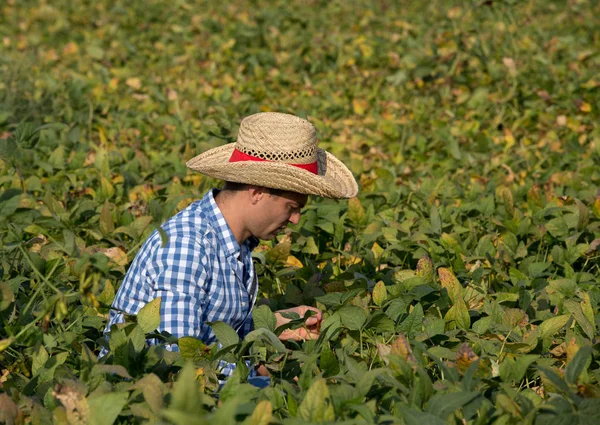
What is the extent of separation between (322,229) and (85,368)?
211cm

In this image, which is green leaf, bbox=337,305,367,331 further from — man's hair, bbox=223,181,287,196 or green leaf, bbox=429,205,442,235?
green leaf, bbox=429,205,442,235

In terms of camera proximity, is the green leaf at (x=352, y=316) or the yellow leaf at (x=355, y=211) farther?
the yellow leaf at (x=355, y=211)

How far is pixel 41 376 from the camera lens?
244cm

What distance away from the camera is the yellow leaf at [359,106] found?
6.55m

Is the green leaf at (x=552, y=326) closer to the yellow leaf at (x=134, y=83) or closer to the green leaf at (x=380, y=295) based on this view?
the green leaf at (x=380, y=295)

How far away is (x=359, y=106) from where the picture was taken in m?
6.62

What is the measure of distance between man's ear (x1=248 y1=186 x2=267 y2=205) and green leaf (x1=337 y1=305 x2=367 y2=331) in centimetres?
46

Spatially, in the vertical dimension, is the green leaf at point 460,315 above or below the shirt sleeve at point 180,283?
below

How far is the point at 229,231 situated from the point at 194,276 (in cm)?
25

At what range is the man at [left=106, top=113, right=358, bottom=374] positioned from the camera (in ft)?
8.95

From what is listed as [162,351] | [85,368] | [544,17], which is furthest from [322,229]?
[544,17]

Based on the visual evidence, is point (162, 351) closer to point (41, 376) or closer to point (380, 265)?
point (41, 376)

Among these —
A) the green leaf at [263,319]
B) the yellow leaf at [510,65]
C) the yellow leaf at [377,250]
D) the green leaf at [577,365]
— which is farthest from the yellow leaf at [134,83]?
the green leaf at [577,365]

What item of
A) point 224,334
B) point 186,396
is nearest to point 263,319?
point 224,334
